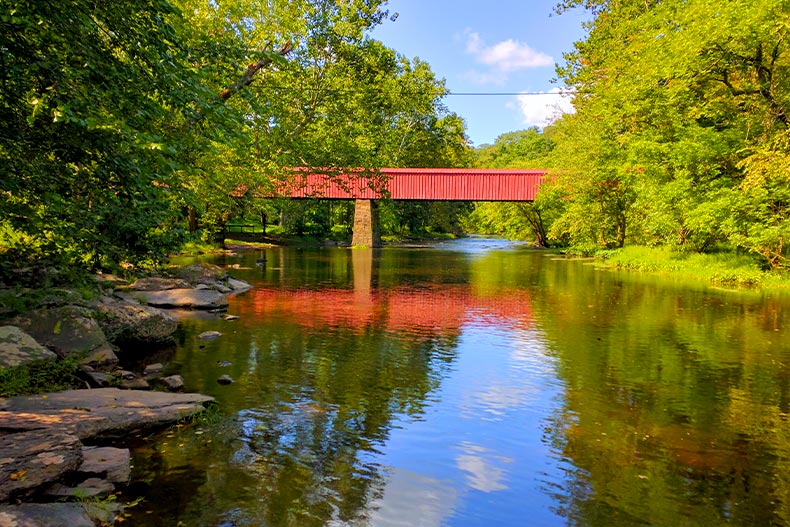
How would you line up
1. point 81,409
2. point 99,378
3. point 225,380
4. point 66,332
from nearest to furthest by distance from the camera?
point 81,409, point 99,378, point 225,380, point 66,332

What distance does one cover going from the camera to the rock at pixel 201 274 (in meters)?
20.6

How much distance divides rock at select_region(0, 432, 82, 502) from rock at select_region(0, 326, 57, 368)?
9.02 ft

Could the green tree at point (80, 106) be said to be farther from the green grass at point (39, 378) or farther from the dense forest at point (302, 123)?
the green grass at point (39, 378)

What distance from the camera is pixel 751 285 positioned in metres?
24.5

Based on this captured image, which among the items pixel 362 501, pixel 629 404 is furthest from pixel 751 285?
pixel 362 501

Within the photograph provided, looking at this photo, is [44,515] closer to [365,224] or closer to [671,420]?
[671,420]

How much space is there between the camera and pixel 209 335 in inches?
509

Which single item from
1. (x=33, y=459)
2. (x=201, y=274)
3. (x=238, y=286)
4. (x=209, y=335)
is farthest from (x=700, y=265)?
(x=33, y=459)

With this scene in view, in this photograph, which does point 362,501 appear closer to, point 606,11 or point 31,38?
point 31,38

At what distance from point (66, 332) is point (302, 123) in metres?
20.3

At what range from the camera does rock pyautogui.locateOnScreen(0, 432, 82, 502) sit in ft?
15.8

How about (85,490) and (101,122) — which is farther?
(101,122)

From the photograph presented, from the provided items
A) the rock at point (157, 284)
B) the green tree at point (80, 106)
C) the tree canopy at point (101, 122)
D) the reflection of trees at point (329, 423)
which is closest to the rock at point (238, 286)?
the rock at point (157, 284)

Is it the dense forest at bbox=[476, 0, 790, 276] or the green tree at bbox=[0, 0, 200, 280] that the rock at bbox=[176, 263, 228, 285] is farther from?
the dense forest at bbox=[476, 0, 790, 276]
